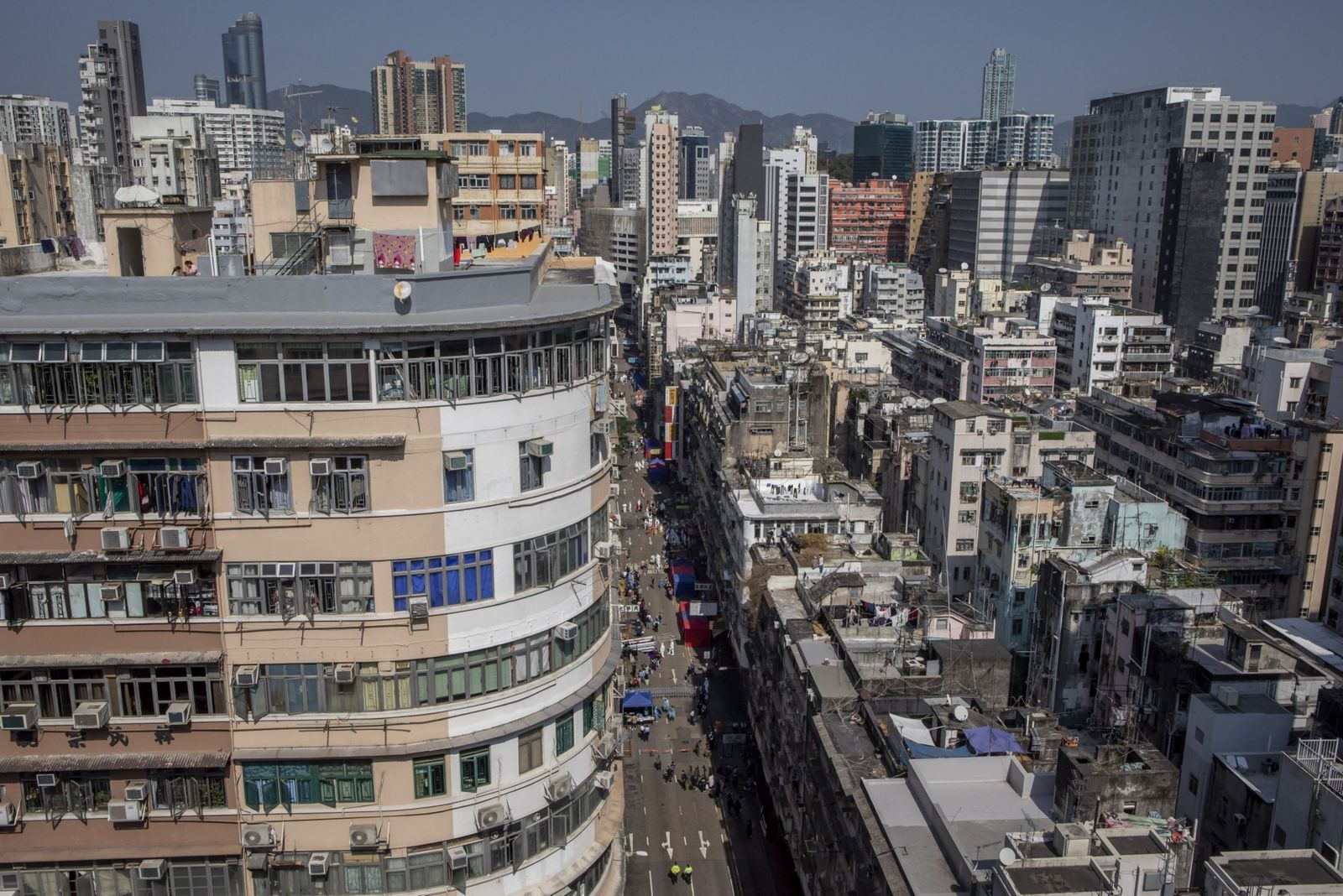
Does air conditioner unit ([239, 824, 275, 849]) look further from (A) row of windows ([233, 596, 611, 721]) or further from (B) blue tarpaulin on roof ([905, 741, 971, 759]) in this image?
(B) blue tarpaulin on roof ([905, 741, 971, 759])

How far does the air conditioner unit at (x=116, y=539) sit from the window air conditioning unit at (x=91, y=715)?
1968 mm

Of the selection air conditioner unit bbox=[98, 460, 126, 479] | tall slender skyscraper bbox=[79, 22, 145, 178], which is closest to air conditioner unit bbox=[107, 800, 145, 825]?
air conditioner unit bbox=[98, 460, 126, 479]

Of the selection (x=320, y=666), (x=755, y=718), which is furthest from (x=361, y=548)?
(x=755, y=718)

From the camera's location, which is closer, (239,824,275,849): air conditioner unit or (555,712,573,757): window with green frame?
(239,824,275,849): air conditioner unit

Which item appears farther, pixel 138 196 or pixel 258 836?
pixel 138 196

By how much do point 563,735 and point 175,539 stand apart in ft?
18.7

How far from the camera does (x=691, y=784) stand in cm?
4012

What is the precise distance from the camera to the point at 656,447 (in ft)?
318

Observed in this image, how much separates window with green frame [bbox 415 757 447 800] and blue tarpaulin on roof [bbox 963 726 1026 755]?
13481 millimetres

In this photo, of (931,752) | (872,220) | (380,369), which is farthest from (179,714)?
(872,220)

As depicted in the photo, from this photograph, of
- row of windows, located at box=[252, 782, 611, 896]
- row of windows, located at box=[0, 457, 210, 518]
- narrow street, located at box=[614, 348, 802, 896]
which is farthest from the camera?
narrow street, located at box=[614, 348, 802, 896]

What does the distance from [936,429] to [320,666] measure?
37761mm

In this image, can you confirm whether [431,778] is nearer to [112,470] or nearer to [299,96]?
[112,470]

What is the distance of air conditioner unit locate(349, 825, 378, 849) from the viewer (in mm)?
14281
